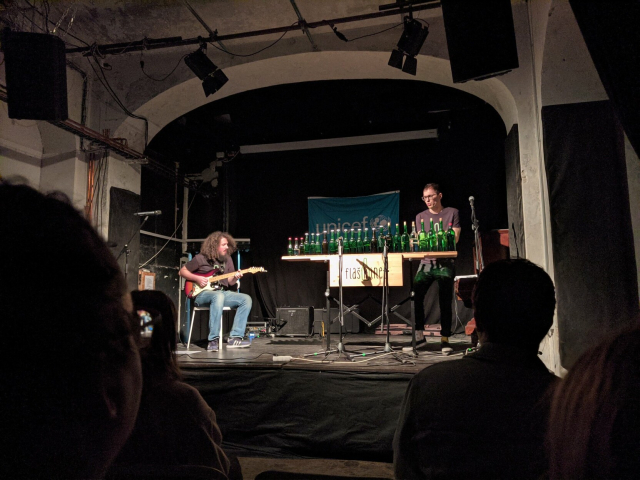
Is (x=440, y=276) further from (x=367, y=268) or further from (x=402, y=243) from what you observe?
(x=367, y=268)

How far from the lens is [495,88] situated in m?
4.85

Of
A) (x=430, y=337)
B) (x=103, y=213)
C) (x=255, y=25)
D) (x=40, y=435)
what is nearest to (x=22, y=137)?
(x=103, y=213)

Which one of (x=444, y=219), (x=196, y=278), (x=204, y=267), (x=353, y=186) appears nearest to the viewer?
(x=444, y=219)

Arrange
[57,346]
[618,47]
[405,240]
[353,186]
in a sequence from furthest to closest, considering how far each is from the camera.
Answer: [353,186] < [405,240] < [618,47] < [57,346]

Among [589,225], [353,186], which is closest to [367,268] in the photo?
[589,225]

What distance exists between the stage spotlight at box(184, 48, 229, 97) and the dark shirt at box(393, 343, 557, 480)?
4.54 m

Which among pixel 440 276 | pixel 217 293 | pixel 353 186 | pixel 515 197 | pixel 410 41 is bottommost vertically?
pixel 217 293

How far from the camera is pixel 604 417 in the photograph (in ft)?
1.69

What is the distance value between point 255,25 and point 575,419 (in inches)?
220

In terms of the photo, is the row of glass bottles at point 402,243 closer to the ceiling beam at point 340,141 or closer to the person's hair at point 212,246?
the person's hair at point 212,246

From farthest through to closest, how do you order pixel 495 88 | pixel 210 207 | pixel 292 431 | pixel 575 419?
pixel 210 207 → pixel 495 88 → pixel 292 431 → pixel 575 419

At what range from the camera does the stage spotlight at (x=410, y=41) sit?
428 centimetres

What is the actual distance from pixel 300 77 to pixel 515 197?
10.6ft

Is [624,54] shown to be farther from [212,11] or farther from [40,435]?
[212,11]
